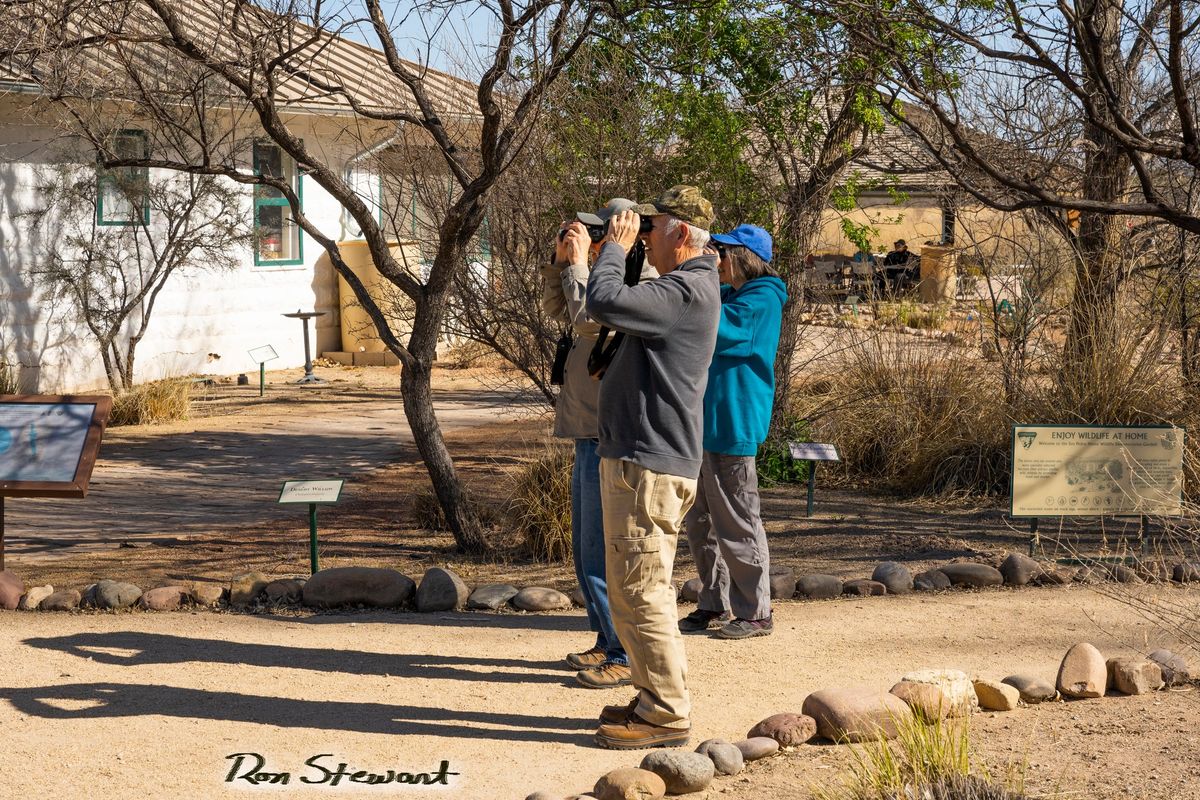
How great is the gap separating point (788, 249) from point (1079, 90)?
4.23m

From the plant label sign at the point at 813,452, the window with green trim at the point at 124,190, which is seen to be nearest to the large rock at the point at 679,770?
the plant label sign at the point at 813,452

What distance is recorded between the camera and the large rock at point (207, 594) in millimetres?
7027

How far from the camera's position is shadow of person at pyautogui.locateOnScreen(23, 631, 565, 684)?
577cm

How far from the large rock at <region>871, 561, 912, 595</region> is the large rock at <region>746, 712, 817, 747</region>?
251cm

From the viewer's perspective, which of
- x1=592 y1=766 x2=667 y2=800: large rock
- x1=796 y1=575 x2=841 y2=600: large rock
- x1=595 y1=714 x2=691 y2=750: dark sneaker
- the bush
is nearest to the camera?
x1=592 y1=766 x2=667 y2=800: large rock

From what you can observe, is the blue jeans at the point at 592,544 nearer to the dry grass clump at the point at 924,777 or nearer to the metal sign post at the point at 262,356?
the dry grass clump at the point at 924,777

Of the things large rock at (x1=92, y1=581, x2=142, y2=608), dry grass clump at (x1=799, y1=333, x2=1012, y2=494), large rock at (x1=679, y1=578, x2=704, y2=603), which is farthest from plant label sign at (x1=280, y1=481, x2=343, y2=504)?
dry grass clump at (x1=799, y1=333, x2=1012, y2=494)

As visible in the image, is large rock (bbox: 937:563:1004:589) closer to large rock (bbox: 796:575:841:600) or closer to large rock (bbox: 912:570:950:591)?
large rock (bbox: 912:570:950:591)

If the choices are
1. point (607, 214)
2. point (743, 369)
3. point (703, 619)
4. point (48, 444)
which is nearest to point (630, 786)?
point (607, 214)

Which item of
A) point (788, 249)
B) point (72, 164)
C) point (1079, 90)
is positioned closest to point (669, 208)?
point (1079, 90)

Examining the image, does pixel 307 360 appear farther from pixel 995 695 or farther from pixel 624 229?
pixel 995 695

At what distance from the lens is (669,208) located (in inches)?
193

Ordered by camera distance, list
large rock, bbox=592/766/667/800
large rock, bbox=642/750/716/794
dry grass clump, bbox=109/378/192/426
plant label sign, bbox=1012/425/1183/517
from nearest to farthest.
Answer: large rock, bbox=592/766/667/800, large rock, bbox=642/750/716/794, plant label sign, bbox=1012/425/1183/517, dry grass clump, bbox=109/378/192/426

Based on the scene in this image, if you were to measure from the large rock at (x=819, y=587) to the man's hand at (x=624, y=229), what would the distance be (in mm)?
2978
